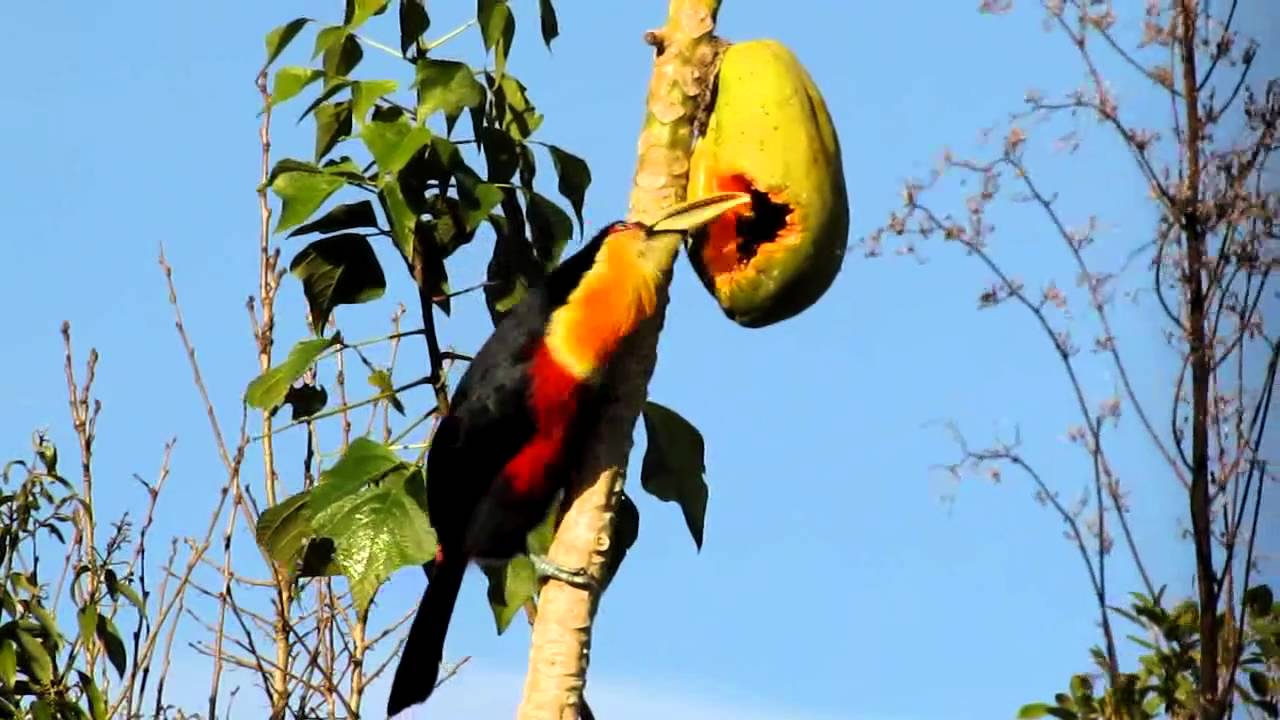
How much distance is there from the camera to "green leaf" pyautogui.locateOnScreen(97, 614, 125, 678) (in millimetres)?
3098

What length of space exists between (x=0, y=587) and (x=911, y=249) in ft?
5.07

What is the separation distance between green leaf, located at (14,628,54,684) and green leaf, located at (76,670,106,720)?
78 mm

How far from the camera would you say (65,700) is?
119 inches

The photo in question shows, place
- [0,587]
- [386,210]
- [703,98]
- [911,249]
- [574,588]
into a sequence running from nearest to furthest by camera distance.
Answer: [574,588] < [703,98] < [386,210] < [911,249] < [0,587]

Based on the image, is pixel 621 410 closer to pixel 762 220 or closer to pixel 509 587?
pixel 762 220

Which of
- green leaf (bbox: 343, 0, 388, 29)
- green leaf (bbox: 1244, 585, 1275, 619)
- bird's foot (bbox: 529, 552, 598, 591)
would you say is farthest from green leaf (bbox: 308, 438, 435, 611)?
green leaf (bbox: 1244, 585, 1275, 619)

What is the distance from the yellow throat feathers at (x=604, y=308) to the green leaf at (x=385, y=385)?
367mm

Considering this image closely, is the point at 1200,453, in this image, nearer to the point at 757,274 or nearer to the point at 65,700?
the point at 757,274

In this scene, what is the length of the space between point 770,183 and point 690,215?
0.15 m

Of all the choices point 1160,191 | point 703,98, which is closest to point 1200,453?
point 1160,191

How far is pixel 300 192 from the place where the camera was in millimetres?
2416

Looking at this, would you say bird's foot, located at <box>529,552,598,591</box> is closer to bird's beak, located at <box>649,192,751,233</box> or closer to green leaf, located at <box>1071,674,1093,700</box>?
bird's beak, located at <box>649,192,751,233</box>

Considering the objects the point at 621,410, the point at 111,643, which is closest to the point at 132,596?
the point at 111,643

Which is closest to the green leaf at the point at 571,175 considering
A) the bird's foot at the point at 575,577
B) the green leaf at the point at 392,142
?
the green leaf at the point at 392,142
